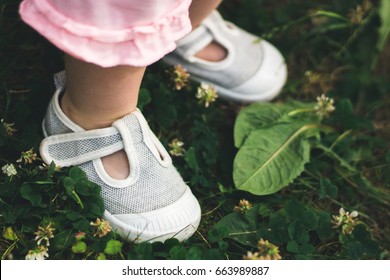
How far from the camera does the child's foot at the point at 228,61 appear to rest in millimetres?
1771

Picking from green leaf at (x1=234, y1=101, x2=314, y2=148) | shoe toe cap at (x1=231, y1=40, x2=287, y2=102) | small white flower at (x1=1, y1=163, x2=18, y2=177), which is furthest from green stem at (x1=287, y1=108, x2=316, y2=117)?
small white flower at (x1=1, y1=163, x2=18, y2=177)

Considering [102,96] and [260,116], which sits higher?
[102,96]

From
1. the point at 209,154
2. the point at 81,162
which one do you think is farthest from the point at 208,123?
the point at 81,162

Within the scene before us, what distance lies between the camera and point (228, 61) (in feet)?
5.88

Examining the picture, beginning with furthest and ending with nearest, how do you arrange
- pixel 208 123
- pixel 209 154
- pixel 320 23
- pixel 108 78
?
pixel 320 23 → pixel 208 123 → pixel 209 154 → pixel 108 78

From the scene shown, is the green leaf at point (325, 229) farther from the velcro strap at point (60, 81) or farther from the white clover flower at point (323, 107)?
the velcro strap at point (60, 81)

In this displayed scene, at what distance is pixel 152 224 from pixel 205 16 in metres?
0.62

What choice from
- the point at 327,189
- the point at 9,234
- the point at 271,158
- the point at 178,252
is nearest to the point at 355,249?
the point at 327,189

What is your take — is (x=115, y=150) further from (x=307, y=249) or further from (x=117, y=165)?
(x=307, y=249)

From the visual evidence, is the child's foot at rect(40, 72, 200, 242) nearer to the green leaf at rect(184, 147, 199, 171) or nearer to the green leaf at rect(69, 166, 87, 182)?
the green leaf at rect(69, 166, 87, 182)

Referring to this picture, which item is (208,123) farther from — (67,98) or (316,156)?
(67,98)

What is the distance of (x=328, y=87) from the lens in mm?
2029

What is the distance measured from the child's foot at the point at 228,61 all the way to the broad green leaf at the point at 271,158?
18 centimetres
